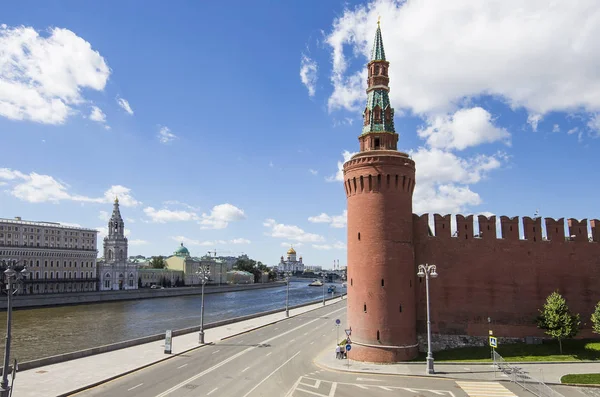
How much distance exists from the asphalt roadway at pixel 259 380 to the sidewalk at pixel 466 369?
1040mm

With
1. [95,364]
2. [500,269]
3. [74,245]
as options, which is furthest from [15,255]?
[500,269]

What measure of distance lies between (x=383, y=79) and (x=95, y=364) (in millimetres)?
31807

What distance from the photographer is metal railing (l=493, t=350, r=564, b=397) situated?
25.3 m

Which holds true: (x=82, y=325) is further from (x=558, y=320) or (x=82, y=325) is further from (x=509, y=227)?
(x=558, y=320)

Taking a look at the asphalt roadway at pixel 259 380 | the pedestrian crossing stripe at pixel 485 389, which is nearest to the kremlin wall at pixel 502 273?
the pedestrian crossing stripe at pixel 485 389

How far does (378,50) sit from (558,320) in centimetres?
2657

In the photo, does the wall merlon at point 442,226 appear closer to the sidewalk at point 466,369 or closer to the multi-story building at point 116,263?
the sidewalk at point 466,369

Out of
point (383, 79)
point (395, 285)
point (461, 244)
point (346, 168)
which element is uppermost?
point (383, 79)

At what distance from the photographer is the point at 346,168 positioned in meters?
37.9

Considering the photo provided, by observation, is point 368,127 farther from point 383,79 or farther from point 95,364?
point 95,364

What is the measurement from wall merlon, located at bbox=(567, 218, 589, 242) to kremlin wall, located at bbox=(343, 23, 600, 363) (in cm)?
9

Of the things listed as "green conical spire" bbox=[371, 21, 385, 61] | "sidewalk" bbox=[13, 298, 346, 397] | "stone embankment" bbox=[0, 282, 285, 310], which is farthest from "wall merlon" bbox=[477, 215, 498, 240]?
"stone embankment" bbox=[0, 282, 285, 310]

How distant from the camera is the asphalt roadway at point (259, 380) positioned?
2523cm

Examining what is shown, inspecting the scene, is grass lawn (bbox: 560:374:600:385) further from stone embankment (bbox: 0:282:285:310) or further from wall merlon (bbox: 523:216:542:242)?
stone embankment (bbox: 0:282:285:310)
